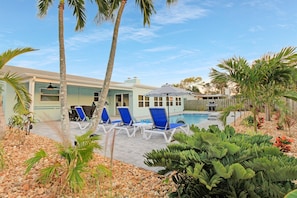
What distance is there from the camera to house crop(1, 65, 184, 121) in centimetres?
1194

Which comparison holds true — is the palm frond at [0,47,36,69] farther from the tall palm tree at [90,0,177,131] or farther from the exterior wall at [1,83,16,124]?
the exterior wall at [1,83,16,124]

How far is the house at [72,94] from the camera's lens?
11.9 metres

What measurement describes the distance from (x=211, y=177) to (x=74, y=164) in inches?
80.1

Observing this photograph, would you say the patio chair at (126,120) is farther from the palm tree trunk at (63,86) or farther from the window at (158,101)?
the window at (158,101)

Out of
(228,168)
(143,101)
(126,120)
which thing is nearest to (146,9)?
(126,120)

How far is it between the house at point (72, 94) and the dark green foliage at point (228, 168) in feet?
36.3

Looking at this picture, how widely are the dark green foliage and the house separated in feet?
36.3

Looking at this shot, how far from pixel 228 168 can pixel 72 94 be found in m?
16.2

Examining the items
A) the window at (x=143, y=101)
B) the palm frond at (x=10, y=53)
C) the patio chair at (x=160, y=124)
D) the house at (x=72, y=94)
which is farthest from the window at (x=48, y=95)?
the patio chair at (x=160, y=124)

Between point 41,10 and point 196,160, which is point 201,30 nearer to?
point 41,10

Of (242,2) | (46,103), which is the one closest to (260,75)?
(242,2)

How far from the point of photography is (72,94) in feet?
52.4

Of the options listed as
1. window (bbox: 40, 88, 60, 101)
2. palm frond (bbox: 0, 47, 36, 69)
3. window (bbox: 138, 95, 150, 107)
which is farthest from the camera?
window (bbox: 138, 95, 150, 107)

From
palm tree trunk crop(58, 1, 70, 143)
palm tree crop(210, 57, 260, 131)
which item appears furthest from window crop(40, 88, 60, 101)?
palm tree crop(210, 57, 260, 131)
